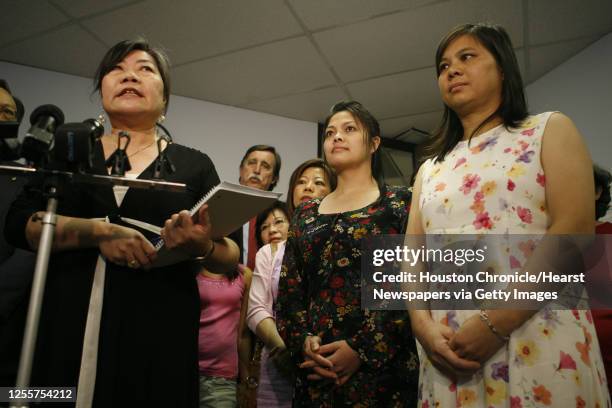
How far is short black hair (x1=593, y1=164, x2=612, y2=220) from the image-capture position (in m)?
1.73

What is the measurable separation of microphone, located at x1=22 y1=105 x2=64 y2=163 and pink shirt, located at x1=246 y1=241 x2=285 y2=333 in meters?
1.01

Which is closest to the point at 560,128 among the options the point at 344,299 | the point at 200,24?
the point at 344,299

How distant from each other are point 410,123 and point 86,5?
2581 millimetres

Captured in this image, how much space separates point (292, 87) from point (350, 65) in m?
0.50

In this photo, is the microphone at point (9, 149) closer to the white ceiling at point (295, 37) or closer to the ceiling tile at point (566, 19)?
the white ceiling at point (295, 37)

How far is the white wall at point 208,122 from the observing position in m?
2.99

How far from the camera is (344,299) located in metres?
1.27

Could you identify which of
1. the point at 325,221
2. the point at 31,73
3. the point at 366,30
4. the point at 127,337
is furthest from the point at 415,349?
the point at 31,73

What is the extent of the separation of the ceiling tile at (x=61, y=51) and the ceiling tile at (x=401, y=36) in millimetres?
1497

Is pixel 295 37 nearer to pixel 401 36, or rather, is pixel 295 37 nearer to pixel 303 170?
pixel 401 36

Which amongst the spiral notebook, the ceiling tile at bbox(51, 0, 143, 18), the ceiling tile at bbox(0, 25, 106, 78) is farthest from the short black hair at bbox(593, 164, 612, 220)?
the ceiling tile at bbox(0, 25, 106, 78)

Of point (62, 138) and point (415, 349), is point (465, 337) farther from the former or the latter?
point (62, 138)

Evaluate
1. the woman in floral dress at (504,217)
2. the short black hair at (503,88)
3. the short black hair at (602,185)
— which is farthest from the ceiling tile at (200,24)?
the short black hair at (602,185)

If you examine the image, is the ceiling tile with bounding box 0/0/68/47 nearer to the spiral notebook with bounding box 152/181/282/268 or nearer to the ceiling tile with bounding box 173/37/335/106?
the ceiling tile with bounding box 173/37/335/106
